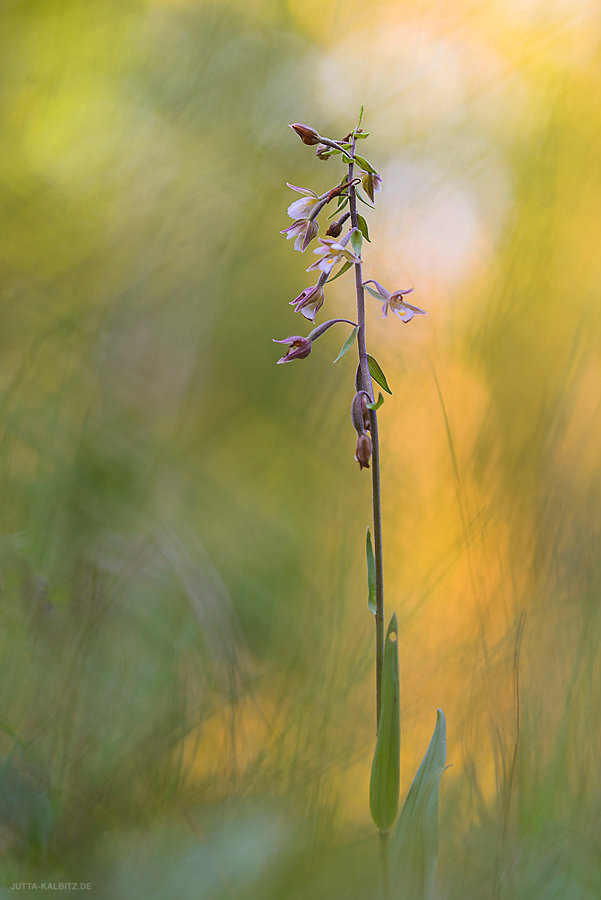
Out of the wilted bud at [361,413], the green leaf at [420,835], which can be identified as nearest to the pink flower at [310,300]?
the wilted bud at [361,413]

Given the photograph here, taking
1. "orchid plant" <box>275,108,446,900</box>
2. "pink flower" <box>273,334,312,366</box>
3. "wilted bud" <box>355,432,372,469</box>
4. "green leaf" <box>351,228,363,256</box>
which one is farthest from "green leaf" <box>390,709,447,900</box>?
"green leaf" <box>351,228,363,256</box>

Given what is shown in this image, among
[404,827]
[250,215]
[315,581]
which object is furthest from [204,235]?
[404,827]

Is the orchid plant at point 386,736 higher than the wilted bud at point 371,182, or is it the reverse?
the wilted bud at point 371,182

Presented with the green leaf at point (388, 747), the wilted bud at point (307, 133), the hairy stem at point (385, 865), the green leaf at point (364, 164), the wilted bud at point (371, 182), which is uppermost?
the wilted bud at point (307, 133)

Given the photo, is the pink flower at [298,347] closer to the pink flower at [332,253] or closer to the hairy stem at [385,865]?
the pink flower at [332,253]

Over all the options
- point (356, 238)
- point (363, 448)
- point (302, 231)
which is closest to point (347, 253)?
point (356, 238)

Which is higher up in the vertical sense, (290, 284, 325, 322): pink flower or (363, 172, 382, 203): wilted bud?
(363, 172, 382, 203): wilted bud

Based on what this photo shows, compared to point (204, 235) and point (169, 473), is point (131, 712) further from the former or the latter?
point (204, 235)

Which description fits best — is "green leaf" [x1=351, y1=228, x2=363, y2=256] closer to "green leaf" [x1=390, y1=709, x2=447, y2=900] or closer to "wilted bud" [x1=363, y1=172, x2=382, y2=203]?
"wilted bud" [x1=363, y1=172, x2=382, y2=203]
